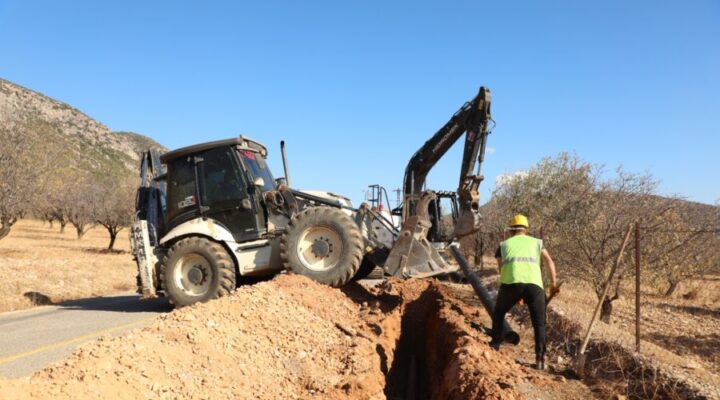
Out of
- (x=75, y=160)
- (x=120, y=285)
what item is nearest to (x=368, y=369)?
(x=120, y=285)

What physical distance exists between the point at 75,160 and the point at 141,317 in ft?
240

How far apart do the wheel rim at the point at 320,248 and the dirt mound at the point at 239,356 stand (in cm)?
45

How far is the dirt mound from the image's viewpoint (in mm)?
3420

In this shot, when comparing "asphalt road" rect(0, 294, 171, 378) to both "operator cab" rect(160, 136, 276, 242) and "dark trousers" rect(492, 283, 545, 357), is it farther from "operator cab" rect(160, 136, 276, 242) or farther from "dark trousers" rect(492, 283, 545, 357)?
"dark trousers" rect(492, 283, 545, 357)

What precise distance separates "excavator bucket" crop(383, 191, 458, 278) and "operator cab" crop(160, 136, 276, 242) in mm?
2234

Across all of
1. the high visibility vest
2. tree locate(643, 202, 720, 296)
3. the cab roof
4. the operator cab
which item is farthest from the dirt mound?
tree locate(643, 202, 720, 296)

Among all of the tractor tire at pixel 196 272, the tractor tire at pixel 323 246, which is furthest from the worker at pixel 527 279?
the tractor tire at pixel 196 272

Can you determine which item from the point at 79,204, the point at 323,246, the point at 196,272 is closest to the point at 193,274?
the point at 196,272

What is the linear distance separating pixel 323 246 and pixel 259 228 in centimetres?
117

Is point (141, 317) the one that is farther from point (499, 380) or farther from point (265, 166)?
point (499, 380)

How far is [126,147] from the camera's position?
9750cm

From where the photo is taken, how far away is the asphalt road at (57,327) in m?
5.45

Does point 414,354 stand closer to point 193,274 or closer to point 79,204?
point 193,274

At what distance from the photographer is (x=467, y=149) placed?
845 cm
